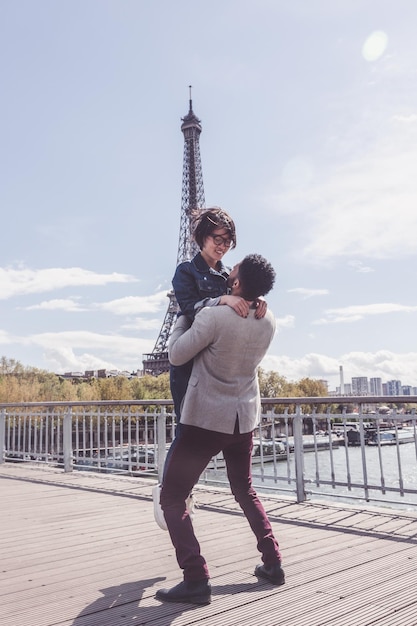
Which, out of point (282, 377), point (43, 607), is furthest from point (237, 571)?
point (282, 377)

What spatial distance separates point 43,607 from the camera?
8.46 ft

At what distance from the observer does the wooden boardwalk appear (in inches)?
94.7

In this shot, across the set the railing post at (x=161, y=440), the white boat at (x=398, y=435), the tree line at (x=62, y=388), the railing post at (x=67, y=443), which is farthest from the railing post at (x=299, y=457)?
the tree line at (x=62, y=388)

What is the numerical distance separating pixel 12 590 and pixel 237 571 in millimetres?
1188

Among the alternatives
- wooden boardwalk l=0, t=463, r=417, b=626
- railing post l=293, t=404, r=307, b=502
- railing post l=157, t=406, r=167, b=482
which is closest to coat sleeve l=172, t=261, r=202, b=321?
wooden boardwalk l=0, t=463, r=417, b=626

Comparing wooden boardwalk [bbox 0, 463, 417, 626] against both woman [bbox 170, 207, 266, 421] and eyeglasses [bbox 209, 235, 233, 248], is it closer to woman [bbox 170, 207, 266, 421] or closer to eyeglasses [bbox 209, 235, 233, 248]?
woman [bbox 170, 207, 266, 421]

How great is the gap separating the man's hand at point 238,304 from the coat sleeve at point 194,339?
0.09 m

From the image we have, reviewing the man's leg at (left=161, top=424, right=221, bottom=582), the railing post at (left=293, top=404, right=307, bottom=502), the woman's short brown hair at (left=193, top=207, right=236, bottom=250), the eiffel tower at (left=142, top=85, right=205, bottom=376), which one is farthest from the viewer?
the eiffel tower at (left=142, top=85, right=205, bottom=376)

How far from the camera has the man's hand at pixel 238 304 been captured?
96.6 inches

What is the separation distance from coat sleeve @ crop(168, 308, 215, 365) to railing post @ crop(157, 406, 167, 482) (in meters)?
4.18

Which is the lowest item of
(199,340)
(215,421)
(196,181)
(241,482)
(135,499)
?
(135,499)

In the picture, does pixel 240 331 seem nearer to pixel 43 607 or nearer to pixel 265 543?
pixel 265 543

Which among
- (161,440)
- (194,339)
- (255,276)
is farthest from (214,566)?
(161,440)

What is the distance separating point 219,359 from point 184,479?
23.3 inches
